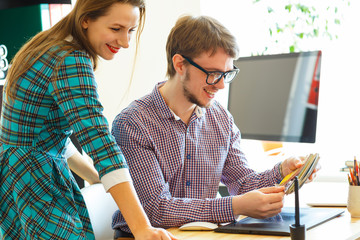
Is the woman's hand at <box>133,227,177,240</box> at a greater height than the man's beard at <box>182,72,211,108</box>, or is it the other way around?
the man's beard at <box>182,72,211,108</box>

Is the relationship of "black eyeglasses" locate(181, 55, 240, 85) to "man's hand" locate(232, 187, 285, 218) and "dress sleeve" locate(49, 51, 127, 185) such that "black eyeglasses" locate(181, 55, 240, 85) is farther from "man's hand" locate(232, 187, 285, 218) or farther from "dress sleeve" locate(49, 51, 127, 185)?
"dress sleeve" locate(49, 51, 127, 185)

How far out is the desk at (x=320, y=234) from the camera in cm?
135

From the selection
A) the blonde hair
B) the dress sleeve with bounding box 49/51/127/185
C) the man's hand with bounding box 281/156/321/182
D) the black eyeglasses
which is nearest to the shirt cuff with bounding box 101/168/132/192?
the dress sleeve with bounding box 49/51/127/185

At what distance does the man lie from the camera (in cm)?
155

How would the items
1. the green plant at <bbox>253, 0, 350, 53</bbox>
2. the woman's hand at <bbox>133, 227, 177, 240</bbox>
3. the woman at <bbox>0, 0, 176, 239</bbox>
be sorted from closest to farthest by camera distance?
the woman's hand at <bbox>133, 227, 177, 240</bbox>, the woman at <bbox>0, 0, 176, 239</bbox>, the green plant at <bbox>253, 0, 350, 53</bbox>

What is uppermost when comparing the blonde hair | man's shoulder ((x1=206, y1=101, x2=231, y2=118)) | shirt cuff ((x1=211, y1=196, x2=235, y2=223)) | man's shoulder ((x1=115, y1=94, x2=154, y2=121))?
the blonde hair

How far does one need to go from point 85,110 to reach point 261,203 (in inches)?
23.9

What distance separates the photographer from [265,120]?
242 cm

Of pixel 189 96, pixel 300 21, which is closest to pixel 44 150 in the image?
pixel 189 96

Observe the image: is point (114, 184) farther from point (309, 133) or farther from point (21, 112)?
point (309, 133)

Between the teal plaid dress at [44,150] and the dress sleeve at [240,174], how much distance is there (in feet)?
2.26

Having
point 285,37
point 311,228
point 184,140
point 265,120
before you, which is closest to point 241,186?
point 184,140

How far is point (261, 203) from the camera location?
148 centimetres

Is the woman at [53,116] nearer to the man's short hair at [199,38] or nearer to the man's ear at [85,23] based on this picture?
the man's ear at [85,23]
